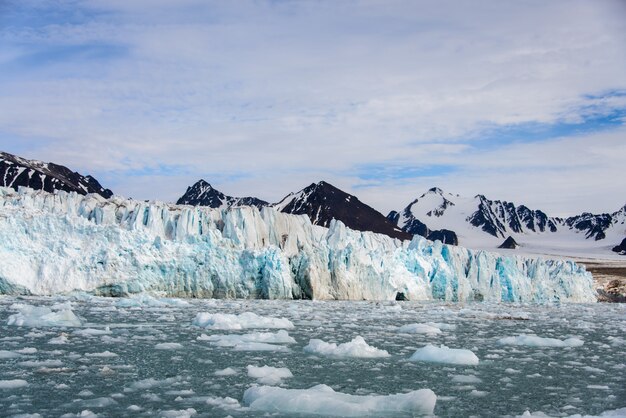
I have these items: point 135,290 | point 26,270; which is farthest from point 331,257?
point 26,270

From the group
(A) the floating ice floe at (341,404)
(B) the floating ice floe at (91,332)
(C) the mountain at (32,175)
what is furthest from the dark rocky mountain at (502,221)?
(A) the floating ice floe at (341,404)

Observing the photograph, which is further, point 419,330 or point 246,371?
point 419,330

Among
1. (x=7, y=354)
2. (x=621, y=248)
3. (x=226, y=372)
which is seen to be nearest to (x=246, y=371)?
(x=226, y=372)

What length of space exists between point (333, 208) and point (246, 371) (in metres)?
110

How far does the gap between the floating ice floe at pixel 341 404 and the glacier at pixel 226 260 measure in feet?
75.4

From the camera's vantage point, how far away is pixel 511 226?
192 meters

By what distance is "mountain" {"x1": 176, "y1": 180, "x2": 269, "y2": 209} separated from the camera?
138 m

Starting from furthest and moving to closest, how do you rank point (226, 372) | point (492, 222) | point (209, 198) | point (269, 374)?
point (492, 222) < point (209, 198) < point (226, 372) < point (269, 374)

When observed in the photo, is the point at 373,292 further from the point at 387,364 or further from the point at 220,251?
the point at 387,364

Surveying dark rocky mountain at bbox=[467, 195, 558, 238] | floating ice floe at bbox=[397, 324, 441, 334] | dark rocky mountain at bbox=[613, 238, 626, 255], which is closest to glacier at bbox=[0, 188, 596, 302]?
floating ice floe at bbox=[397, 324, 441, 334]

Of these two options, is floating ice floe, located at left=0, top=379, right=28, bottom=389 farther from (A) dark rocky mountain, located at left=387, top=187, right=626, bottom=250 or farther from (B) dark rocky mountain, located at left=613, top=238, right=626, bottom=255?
(A) dark rocky mountain, located at left=387, top=187, right=626, bottom=250

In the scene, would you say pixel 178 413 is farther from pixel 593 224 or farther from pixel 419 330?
pixel 593 224

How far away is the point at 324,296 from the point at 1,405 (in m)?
29.7

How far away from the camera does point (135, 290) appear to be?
29688 mm
